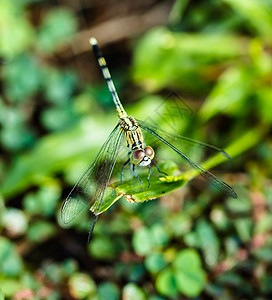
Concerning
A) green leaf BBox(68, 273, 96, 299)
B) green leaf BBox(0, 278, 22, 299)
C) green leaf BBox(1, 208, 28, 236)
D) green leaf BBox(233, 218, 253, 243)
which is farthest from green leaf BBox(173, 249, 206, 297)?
green leaf BBox(1, 208, 28, 236)

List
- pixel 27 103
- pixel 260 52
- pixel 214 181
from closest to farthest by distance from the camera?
pixel 214 181
pixel 260 52
pixel 27 103

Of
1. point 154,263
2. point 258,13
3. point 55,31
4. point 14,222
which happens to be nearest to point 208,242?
point 154,263

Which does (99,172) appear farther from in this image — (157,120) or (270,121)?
(270,121)

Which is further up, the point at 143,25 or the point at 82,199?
the point at 143,25

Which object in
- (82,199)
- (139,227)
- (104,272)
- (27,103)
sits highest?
(27,103)

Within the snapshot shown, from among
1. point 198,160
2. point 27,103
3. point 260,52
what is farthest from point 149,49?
point 198,160

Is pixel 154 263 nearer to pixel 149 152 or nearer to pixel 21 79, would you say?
pixel 149 152
